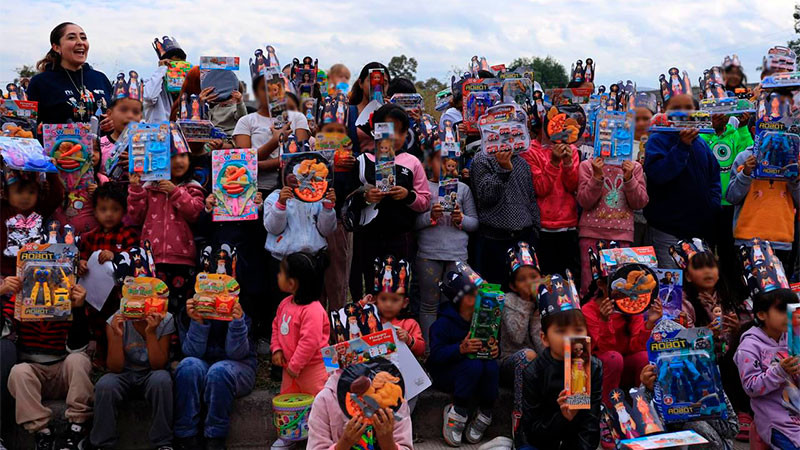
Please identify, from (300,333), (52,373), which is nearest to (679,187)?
(300,333)

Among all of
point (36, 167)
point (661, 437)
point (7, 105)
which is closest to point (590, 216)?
point (661, 437)

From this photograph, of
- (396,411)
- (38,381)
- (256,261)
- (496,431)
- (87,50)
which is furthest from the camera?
(87,50)

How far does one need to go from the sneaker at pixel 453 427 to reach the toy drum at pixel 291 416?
896mm

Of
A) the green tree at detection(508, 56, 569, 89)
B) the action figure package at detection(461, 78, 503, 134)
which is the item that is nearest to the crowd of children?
the action figure package at detection(461, 78, 503, 134)

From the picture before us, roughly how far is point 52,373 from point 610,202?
12.6ft

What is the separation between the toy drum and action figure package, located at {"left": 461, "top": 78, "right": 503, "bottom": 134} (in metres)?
2.70

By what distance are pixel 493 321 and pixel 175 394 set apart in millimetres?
1950

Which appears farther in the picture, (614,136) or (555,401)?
(614,136)

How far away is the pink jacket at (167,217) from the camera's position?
211 inches

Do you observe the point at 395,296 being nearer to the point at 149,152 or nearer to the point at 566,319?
the point at 566,319

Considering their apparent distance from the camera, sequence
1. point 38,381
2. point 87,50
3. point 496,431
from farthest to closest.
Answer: point 87,50 < point 496,431 < point 38,381

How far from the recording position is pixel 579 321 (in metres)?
4.32

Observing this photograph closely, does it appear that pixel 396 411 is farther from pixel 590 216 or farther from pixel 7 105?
pixel 7 105

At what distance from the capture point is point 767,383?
459 cm
